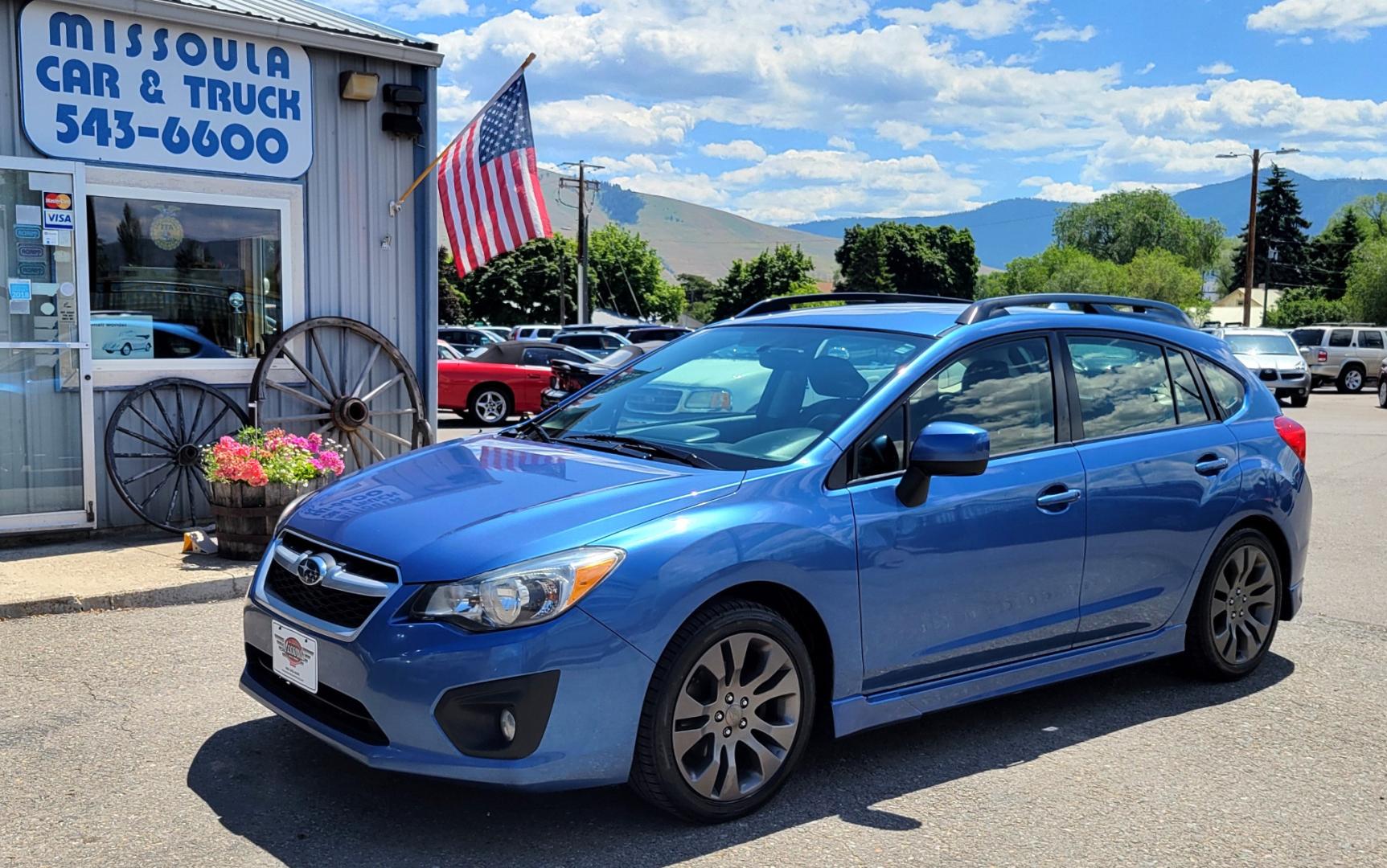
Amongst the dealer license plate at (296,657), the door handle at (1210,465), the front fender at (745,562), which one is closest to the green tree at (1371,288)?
the door handle at (1210,465)

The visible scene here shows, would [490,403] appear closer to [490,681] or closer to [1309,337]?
[490,681]

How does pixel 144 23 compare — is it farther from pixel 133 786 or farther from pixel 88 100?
pixel 133 786

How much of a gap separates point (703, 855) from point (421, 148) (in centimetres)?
715

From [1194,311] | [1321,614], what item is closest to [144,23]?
[1321,614]

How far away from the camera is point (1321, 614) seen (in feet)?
22.5

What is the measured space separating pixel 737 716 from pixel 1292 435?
335cm

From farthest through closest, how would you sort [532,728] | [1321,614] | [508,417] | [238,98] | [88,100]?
[508,417]
[238,98]
[88,100]
[1321,614]
[532,728]

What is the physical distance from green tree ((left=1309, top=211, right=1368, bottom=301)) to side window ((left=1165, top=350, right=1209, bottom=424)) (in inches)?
3437

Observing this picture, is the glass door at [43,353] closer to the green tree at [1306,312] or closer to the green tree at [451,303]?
the green tree at [1306,312]

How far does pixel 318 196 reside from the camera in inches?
353

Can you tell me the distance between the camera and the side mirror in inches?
159

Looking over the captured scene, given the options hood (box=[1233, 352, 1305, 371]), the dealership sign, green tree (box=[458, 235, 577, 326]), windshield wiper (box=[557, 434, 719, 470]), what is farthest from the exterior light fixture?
green tree (box=[458, 235, 577, 326])

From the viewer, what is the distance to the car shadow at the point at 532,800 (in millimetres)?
3574


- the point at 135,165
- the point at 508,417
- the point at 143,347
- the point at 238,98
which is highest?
the point at 238,98
